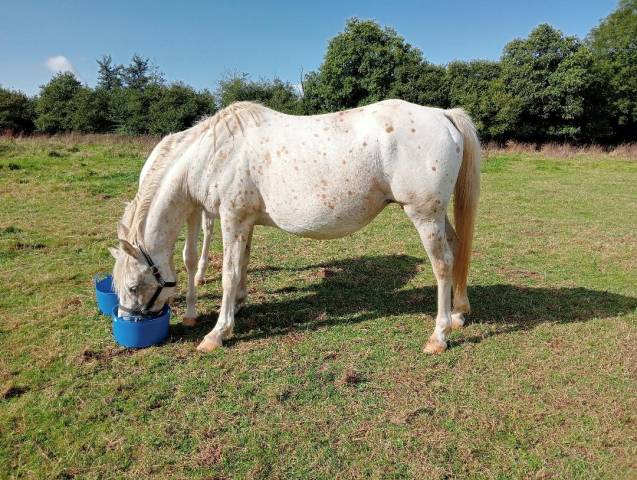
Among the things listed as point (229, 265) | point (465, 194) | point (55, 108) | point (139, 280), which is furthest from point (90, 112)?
point (465, 194)

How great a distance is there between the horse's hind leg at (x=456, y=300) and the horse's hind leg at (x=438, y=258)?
317mm

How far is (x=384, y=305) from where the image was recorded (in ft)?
15.6

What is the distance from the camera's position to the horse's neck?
3.68 meters

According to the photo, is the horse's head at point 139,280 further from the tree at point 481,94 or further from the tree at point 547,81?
the tree at point 547,81

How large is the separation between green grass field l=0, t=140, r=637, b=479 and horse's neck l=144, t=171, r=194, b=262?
89 centimetres

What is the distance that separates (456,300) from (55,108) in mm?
25743

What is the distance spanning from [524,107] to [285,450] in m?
24.6

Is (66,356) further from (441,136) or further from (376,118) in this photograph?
(441,136)

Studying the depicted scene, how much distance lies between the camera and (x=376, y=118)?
3535 millimetres

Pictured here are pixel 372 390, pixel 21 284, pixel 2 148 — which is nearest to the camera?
pixel 372 390

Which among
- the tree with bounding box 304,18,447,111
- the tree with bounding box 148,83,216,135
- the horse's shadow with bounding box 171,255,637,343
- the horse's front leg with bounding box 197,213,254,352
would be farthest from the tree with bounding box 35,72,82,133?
the horse's front leg with bounding box 197,213,254,352

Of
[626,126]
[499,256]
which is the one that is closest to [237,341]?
[499,256]

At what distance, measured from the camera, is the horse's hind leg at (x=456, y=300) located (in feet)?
13.5

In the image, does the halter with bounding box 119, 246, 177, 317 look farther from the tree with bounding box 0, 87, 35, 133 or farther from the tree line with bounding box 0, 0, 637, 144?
the tree with bounding box 0, 87, 35, 133
